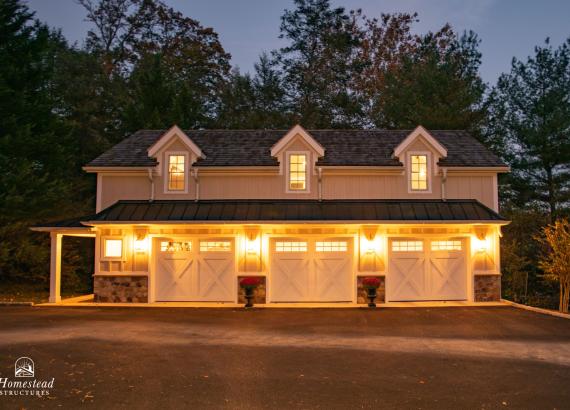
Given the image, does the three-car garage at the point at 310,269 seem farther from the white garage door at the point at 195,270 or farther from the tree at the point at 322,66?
the tree at the point at 322,66

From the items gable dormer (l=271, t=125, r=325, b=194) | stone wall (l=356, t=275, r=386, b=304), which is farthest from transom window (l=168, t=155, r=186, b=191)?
stone wall (l=356, t=275, r=386, b=304)

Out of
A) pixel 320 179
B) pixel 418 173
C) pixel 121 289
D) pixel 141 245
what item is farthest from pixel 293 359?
pixel 418 173

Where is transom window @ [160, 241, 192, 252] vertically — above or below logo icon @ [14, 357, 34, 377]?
above

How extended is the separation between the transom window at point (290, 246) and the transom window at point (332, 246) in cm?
56

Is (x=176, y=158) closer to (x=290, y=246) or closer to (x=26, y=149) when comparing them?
(x=290, y=246)

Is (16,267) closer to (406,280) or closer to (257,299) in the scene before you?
(257,299)

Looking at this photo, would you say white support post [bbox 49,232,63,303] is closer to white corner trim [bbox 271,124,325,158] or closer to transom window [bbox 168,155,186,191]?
transom window [bbox 168,155,186,191]

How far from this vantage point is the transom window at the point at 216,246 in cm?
1738

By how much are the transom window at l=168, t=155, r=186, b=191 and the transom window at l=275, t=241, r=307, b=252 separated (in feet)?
14.8

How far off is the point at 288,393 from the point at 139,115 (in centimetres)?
2466

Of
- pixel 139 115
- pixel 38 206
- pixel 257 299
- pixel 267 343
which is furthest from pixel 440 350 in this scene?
pixel 139 115

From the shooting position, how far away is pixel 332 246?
17.3 metres

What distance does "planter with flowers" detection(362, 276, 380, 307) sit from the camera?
16.3 m

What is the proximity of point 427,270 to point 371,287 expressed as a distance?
95.6 inches
